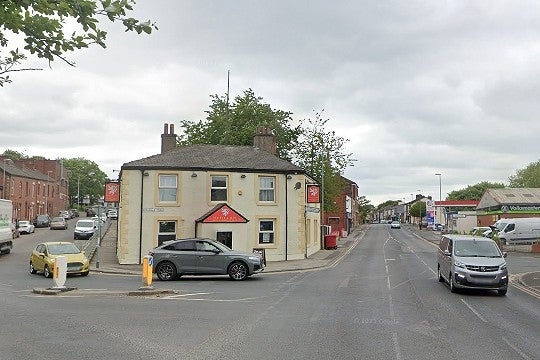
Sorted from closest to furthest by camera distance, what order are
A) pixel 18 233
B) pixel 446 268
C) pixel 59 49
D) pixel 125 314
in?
1. pixel 59 49
2. pixel 125 314
3. pixel 446 268
4. pixel 18 233

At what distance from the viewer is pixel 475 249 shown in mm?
18719

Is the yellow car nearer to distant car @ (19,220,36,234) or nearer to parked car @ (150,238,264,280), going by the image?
parked car @ (150,238,264,280)

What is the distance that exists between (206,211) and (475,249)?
16.5 metres

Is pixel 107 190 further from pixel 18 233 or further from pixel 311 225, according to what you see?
pixel 18 233

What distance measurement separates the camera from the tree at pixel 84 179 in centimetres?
12662

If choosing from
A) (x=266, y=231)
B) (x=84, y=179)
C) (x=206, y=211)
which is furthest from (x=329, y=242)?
(x=84, y=179)

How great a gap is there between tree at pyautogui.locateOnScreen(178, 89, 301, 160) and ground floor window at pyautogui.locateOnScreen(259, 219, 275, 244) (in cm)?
2144

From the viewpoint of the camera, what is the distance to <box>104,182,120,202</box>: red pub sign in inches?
1189

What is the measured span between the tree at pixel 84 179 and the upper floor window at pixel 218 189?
329 feet

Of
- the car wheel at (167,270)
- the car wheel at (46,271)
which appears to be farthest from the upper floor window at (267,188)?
the car wheel at (46,271)

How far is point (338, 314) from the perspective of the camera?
13.1m

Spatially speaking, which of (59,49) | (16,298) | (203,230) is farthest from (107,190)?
(59,49)

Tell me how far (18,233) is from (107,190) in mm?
26090

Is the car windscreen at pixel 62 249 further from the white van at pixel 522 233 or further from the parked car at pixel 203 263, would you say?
the white van at pixel 522 233
